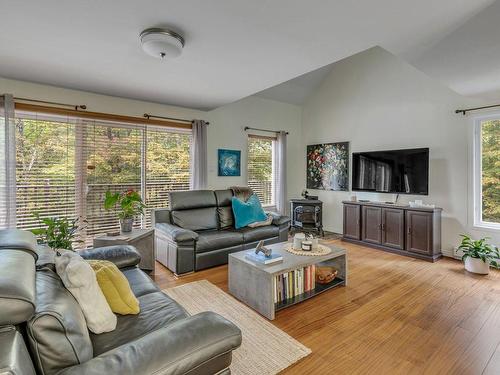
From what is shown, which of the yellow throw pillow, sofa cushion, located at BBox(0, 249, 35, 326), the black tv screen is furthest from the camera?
the black tv screen

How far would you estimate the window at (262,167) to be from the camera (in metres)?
5.61

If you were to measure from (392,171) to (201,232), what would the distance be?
10.7 feet

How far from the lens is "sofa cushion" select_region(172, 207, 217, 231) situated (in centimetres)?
388

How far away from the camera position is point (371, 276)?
3.29m

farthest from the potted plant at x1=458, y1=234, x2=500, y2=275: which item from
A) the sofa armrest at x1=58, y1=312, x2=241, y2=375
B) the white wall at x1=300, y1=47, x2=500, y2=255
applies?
the sofa armrest at x1=58, y1=312, x2=241, y2=375

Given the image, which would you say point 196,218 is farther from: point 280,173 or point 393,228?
point 393,228

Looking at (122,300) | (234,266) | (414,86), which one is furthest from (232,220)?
(414,86)

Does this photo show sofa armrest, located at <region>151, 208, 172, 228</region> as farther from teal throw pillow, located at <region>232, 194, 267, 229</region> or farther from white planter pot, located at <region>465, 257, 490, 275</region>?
white planter pot, located at <region>465, 257, 490, 275</region>

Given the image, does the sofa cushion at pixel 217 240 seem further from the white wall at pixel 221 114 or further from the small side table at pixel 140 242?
the white wall at pixel 221 114

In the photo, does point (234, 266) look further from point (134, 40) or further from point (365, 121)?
point (365, 121)

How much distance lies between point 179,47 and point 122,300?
6.72 ft

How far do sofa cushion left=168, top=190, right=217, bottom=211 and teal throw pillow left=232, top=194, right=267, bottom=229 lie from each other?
38cm

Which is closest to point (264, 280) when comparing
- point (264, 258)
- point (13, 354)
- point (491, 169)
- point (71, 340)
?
point (264, 258)

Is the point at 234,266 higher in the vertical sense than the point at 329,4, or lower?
lower
